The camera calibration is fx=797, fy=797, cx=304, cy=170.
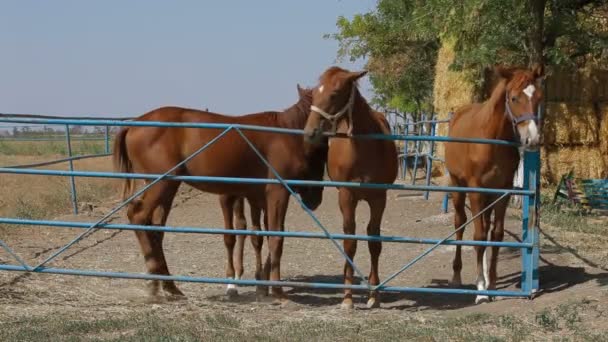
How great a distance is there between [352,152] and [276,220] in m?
0.89

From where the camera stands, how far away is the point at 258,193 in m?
7.09

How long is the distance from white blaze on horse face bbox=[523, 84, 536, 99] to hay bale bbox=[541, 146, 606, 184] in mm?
9883

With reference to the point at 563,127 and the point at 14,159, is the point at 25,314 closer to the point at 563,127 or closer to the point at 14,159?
the point at 563,127

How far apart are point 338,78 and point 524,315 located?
231 centimetres

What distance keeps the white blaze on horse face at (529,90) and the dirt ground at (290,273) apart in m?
1.56

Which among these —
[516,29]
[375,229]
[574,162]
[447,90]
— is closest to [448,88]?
[447,90]

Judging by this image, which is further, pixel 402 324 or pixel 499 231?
pixel 499 231

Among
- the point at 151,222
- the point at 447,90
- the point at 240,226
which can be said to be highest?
the point at 447,90

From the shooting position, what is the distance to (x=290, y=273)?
863cm

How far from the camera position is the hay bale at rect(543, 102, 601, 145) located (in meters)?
15.6

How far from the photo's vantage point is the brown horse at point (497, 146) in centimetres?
619

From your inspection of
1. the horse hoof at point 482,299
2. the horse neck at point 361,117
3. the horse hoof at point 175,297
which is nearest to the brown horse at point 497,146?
the horse hoof at point 482,299

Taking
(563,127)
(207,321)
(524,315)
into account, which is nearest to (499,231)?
(524,315)

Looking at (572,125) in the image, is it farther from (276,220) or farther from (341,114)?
(341,114)
